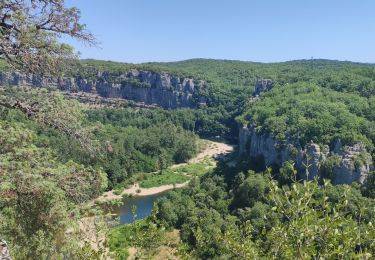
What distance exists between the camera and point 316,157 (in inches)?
2009

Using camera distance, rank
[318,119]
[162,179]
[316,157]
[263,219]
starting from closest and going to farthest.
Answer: [263,219] < [316,157] < [318,119] < [162,179]

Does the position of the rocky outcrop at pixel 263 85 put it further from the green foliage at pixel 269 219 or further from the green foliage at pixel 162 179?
the green foliage at pixel 269 219

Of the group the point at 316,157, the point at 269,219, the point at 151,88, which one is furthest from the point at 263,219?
the point at 151,88

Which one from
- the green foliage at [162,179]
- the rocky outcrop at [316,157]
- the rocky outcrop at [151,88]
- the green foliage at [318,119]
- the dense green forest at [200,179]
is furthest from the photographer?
the rocky outcrop at [151,88]

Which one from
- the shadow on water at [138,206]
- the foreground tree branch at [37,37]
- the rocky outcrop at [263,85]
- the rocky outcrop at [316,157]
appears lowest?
the shadow on water at [138,206]

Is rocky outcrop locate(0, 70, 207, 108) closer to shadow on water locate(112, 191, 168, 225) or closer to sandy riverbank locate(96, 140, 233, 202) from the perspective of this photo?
sandy riverbank locate(96, 140, 233, 202)

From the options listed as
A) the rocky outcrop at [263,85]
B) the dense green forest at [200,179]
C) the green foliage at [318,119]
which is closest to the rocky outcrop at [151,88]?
the dense green forest at [200,179]

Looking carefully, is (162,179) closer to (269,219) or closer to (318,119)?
(318,119)

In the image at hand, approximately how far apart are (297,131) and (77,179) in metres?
53.4

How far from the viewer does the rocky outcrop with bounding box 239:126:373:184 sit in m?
47.1

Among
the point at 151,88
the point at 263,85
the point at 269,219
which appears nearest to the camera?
the point at 269,219

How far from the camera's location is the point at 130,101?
155625mm

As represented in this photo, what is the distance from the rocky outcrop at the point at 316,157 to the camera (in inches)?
1855

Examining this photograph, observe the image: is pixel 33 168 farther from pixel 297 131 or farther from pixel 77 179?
pixel 297 131
